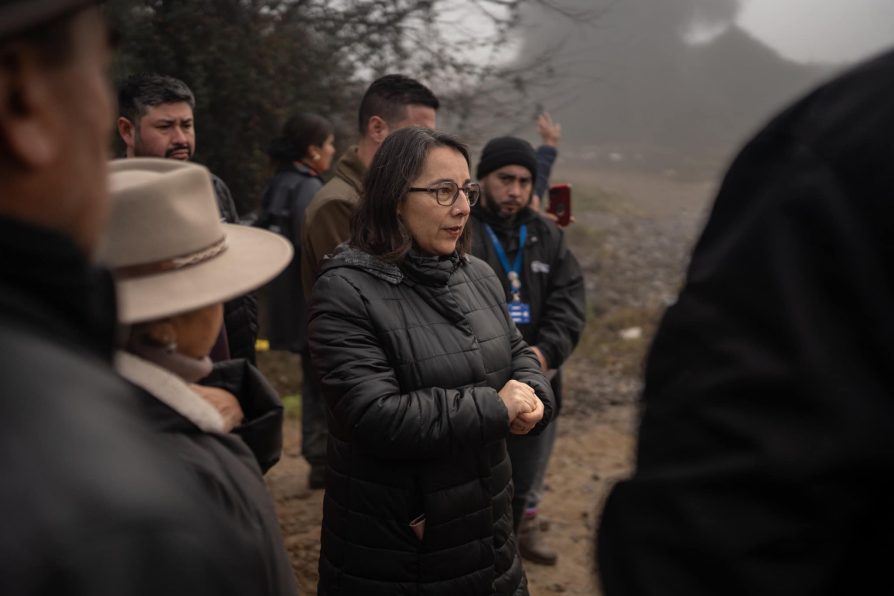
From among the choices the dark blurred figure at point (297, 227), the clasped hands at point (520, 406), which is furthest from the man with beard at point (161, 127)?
the clasped hands at point (520, 406)

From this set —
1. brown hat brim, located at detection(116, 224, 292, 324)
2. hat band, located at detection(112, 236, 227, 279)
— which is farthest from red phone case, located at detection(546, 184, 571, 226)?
hat band, located at detection(112, 236, 227, 279)

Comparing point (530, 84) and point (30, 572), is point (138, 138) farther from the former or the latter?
point (530, 84)

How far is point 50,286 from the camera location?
Result: 0.75 metres

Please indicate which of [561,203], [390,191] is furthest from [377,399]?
[561,203]

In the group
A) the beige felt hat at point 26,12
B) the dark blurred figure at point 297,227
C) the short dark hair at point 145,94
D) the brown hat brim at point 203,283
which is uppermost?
the beige felt hat at point 26,12

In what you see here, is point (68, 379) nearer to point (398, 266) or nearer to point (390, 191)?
point (398, 266)

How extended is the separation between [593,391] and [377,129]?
476 centimetres

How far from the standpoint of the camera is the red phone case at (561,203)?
495cm

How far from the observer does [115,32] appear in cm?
96

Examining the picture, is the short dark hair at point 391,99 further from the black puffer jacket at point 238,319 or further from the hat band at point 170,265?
the hat band at point 170,265

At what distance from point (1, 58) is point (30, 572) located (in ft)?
1.53

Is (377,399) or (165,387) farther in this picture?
(377,399)

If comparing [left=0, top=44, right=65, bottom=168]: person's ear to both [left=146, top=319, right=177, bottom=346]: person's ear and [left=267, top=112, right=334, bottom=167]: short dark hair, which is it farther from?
[left=267, top=112, right=334, bottom=167]: short dark hair

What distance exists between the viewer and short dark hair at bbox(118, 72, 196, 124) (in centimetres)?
368
